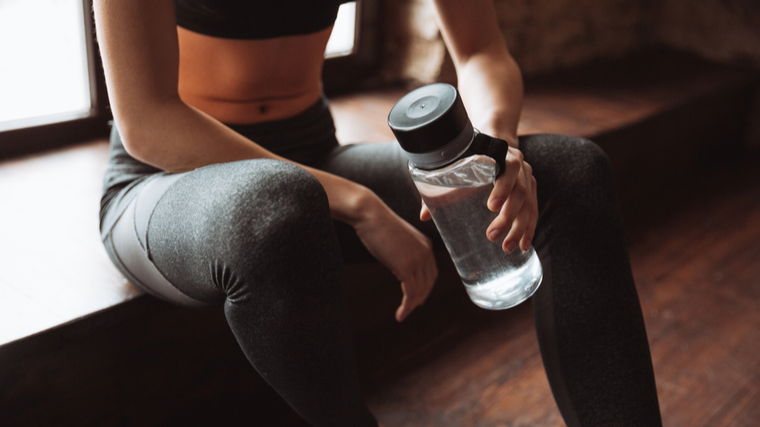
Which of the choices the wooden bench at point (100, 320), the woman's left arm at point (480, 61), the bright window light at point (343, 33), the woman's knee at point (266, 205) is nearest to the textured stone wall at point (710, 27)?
the wooden bench at point (100, 320)

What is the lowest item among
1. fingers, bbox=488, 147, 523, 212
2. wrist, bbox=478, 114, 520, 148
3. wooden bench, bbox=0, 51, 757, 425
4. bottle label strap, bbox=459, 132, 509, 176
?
wooden bench, bbox=0, 51, 757, 425

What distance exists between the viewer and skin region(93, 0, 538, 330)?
598 mm

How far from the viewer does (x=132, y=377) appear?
2.77 ft

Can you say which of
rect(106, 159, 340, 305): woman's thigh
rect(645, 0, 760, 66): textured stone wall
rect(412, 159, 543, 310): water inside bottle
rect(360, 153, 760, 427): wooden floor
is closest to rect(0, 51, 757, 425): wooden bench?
rect(360, 153, 760, 427): wooden floor

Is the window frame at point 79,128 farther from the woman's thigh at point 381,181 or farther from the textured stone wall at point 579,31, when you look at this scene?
the textured stone wall at point 579,31

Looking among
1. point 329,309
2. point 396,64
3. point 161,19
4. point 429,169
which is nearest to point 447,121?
point 429,169

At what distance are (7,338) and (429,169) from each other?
0.56 meters

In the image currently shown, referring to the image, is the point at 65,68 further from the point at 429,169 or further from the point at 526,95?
the point at 526,95

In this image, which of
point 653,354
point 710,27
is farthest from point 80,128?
point 710,27

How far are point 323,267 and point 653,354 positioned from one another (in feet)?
2.77

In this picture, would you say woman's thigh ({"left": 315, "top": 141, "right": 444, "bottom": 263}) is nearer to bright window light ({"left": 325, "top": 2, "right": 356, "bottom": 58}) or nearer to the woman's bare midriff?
the woman's bare midriff

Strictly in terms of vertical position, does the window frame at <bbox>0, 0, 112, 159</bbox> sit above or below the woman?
below

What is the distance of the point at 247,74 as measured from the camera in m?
0.78

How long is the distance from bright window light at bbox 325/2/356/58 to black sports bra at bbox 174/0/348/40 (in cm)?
92
